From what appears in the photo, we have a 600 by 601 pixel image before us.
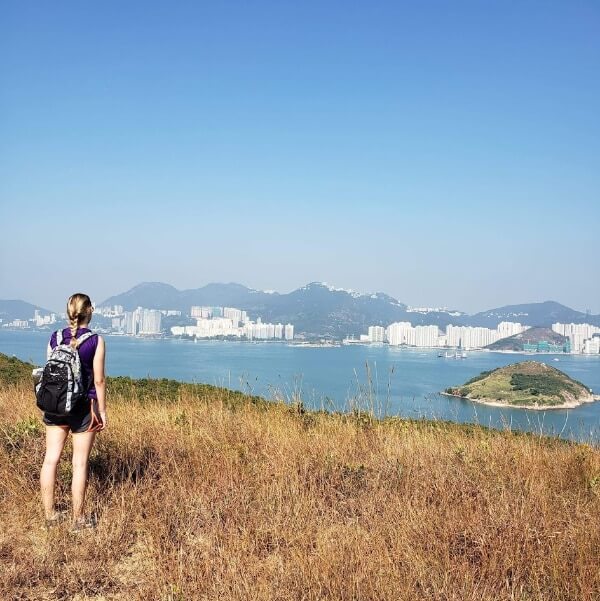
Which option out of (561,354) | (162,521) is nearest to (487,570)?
(162,521)

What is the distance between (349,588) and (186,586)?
831mm

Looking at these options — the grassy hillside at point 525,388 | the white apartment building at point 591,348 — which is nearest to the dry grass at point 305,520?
the grassy hillside at point 525,388

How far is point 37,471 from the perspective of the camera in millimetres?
4648

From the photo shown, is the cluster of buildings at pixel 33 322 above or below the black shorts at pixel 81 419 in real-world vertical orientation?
below

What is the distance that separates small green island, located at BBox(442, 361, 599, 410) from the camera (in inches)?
2393

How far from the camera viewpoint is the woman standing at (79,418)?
3.96m

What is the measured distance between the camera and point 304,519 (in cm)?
371

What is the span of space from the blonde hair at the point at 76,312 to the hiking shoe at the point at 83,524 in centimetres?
123

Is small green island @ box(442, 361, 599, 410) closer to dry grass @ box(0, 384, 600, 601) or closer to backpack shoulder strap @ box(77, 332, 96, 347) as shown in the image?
dry grass @ box(0, 384, 600, 601)

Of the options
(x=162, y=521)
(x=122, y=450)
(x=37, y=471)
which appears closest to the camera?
(x=162, y=521)

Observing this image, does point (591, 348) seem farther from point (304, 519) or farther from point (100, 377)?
point (100, 377)

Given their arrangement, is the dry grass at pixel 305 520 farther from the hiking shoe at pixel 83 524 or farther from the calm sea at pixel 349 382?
the calm sea at pixel 349 382

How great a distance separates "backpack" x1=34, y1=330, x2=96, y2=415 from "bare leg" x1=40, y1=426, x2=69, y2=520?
0.20 m

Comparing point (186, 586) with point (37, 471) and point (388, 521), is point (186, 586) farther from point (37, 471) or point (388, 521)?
point (37, 471)
